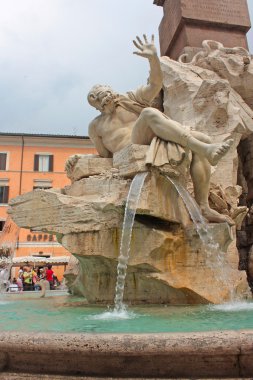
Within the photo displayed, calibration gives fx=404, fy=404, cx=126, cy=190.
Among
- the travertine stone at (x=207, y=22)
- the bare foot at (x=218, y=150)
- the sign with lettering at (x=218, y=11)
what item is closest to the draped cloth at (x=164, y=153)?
the bare foot at (x=218, y=150)

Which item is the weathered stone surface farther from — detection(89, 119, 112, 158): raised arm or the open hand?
the open hand

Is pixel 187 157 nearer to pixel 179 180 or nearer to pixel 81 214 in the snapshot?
pixel 179 180

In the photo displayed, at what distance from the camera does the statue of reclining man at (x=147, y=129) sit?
13.9ft

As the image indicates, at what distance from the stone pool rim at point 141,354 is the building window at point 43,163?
25.3m

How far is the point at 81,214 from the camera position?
431 cm

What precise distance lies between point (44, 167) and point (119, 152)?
2268 cm

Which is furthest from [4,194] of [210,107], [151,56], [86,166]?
[151,56]

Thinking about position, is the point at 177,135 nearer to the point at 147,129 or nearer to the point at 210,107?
the point at 147,129

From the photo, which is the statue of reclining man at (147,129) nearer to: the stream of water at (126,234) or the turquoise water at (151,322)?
the stream of water at (126,234)

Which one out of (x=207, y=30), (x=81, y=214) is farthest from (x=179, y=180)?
(x=207, y=30)

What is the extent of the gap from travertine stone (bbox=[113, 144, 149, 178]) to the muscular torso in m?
0.61

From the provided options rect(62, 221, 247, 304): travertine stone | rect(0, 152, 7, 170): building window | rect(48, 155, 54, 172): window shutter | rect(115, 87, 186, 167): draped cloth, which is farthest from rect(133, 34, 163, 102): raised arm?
rect(0, 152, 7, 170): building window

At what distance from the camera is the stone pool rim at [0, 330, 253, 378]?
187 centimetres

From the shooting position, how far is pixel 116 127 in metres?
5.27
